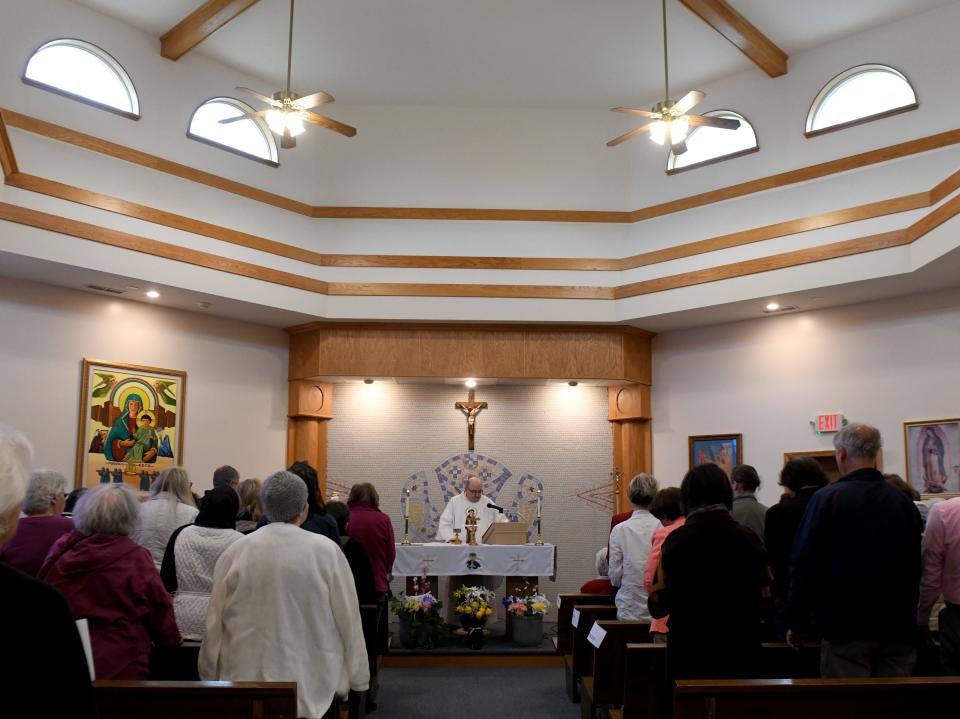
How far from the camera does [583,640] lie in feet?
22.6

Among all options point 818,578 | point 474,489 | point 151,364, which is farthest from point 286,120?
point 818,578

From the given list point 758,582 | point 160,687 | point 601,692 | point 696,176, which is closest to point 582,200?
point 696,176

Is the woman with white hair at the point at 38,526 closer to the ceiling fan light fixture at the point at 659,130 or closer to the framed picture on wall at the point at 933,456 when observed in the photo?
the ceiling fan light fixture at the point at 659,130

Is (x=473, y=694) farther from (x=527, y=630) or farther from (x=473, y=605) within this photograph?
(x=527, y=630)

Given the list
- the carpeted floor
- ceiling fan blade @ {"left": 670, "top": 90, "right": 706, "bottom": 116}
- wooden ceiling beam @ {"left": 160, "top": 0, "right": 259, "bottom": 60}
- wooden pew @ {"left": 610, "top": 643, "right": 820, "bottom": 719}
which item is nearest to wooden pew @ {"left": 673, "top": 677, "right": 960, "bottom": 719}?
wooden pew @ {"left": 610, "top": 643, "right": 820, "bottom": 719}

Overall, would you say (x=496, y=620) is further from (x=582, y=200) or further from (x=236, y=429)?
(x=582, y=200)

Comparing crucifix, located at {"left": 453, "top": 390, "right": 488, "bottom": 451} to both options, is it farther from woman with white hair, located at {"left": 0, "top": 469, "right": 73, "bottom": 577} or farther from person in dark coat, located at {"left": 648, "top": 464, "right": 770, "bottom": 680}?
person in dark coat, located at {"left": 648, "top": 464, "right": 770, "bottom": 680}

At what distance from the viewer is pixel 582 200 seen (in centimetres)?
1212

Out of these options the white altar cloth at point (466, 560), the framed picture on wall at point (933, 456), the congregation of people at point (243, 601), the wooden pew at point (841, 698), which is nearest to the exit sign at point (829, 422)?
the framed picture on wall at point (933, 456)

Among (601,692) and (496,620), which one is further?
(496,620)

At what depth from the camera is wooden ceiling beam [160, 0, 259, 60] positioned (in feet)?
30.9

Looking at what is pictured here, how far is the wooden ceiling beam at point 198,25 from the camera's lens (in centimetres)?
941

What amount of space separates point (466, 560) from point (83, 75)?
21.7ft

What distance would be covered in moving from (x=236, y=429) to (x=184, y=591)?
706cm
